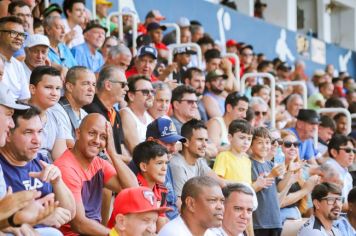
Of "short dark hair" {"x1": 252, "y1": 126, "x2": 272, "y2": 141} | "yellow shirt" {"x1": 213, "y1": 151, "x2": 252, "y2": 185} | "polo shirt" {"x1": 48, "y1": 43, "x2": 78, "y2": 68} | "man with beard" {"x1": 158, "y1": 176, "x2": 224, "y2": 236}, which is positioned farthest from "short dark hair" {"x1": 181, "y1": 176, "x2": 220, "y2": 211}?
"polo shirt" {"x1": 48, "y1": 43, "x2": 78, "y2": 68}

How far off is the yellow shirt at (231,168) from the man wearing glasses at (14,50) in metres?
1.76

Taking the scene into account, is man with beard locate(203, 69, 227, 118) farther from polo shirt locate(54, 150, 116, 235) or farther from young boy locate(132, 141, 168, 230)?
polo shirt locate(54, 150, 116, 235)

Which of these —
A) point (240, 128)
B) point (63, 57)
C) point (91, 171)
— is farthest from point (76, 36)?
point (91, 171)

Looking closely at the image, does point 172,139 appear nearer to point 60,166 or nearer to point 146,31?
point 60,166

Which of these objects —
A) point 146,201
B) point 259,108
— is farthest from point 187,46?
point 146,201

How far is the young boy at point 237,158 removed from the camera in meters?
8.02

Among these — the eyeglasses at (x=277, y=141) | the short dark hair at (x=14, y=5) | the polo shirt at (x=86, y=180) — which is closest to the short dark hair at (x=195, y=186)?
the polo shirt at (x=86, y=180)

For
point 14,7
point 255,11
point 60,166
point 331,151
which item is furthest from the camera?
point 255,11

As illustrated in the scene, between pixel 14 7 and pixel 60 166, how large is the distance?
3638mm

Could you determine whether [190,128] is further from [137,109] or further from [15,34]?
[15,34]

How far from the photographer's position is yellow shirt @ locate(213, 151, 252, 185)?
8.00m

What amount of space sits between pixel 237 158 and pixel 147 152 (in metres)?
1.78

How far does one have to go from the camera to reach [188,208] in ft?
20.2

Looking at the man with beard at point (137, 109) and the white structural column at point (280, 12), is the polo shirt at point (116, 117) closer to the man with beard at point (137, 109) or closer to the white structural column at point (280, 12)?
the man with beard at point (137, 109)
